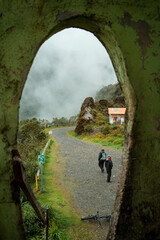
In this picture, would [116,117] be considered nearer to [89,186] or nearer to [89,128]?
[89,128]

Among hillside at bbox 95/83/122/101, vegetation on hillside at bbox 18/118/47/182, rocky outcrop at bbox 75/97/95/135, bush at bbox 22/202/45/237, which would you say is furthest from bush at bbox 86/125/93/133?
hillside at bbox 95/83/122/101

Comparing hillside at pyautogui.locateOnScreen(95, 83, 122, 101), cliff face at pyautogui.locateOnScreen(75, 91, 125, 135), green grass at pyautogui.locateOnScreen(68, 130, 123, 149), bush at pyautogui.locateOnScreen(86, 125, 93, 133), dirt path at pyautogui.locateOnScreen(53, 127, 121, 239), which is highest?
hillside at pyautogui.locateOnScreen(95, 83, 122, 101)

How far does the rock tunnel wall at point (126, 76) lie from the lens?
2.19m

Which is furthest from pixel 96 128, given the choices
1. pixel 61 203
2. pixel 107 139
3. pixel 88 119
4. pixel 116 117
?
pixel 61 203

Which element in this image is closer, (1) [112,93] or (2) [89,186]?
(2) [89,186]

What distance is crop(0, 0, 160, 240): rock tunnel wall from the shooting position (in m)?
2.19

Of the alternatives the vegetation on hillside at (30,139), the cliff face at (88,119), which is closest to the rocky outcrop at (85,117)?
the cliff face at (88,119)

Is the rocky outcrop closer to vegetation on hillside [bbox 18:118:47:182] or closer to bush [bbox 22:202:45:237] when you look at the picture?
vegetation on hillside [bbox 18:118:47:182]

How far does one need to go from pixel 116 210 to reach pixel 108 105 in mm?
34048

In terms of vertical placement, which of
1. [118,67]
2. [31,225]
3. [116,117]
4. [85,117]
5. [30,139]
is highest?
[118,67]

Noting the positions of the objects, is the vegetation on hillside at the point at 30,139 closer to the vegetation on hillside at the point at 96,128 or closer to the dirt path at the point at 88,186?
the dirt path at the point at 88,186

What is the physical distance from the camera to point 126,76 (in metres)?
2.42

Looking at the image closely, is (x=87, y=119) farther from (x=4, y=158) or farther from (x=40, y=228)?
(x=4, y=158)

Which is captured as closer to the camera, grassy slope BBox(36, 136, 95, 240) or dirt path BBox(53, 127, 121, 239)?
grassy slope BBox(36, 136, 95, 240)
